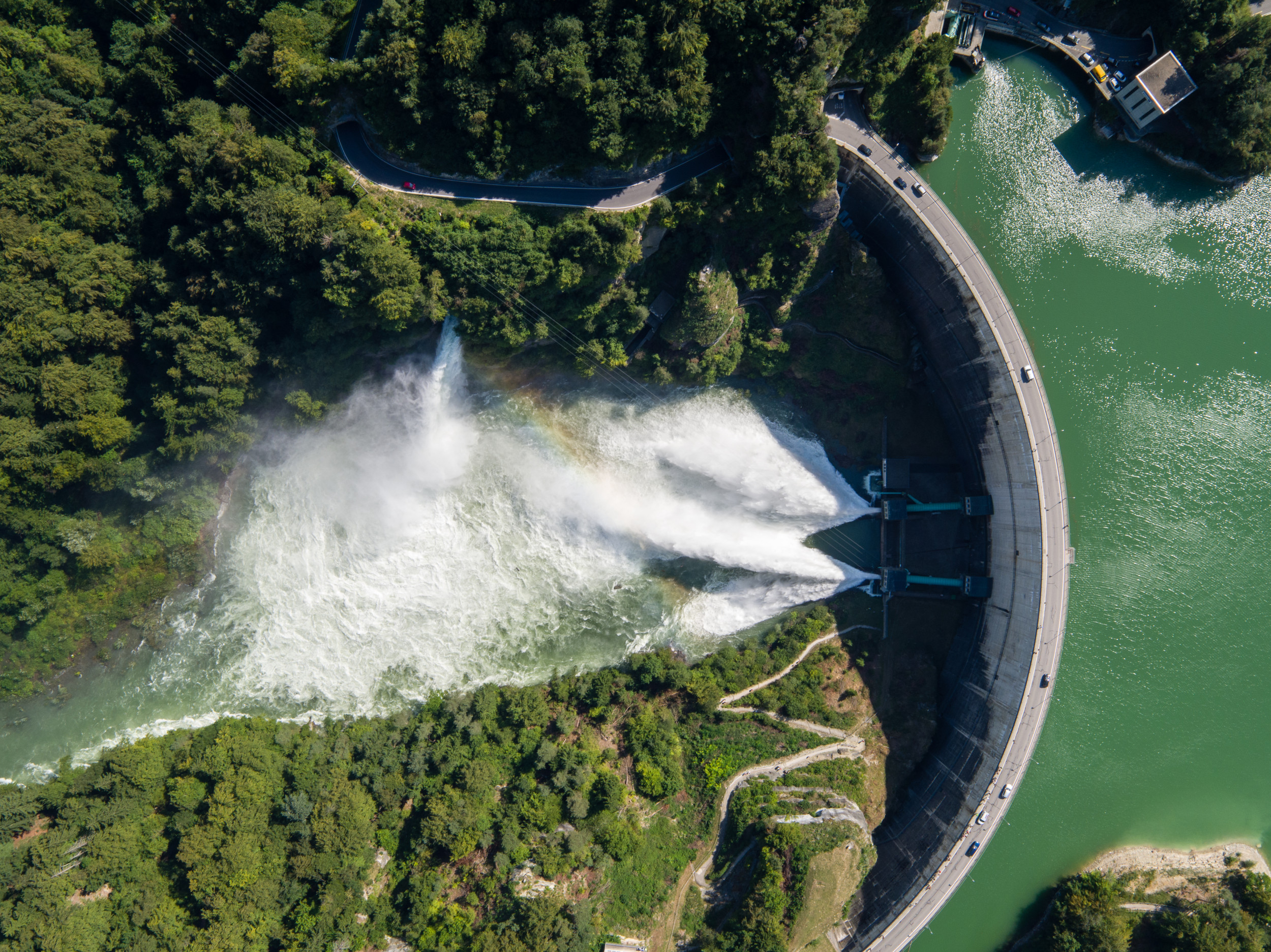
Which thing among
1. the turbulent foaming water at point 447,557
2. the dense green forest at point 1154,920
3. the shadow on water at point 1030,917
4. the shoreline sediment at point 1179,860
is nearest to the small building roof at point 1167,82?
the turbulent foaming water at point 447,557

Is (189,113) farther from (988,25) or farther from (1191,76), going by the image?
(1191,76)

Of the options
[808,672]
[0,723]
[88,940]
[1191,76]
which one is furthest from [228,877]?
[1191,76]

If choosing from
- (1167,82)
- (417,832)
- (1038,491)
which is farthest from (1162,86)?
(417,832)

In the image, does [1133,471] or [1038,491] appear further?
[1133,471]

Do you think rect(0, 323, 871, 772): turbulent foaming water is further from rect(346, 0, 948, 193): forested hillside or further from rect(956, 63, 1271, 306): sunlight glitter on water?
rect(956, 63, 1271, 306): sunlight glitter on water

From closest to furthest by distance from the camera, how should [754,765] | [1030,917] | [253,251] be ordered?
[253,251]
[1030,917]
[754,765]

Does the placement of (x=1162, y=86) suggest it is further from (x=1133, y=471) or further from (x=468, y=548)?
(x=468, y=548)
